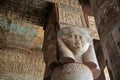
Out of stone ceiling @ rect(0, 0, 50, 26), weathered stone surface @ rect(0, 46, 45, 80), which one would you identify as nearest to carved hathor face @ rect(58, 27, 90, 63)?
stone ceiling @ rect(0, 0, 50, 26)

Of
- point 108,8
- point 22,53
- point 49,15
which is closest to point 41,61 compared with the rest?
point 22,53

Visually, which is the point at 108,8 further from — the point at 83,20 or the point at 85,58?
the point at 83,20

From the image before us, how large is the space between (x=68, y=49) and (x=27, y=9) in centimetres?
145

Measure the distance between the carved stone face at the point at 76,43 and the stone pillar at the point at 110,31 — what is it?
7.46 ft

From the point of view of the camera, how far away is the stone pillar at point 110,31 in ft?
4.57

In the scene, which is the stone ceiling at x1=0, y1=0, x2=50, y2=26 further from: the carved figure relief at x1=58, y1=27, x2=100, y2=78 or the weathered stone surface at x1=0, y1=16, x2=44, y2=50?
the weathered stone surface at x1=0, y1=16, x2=44, y2=50

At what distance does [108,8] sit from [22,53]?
5354 millimetres

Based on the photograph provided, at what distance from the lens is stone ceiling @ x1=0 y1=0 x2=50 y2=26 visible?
494 cm

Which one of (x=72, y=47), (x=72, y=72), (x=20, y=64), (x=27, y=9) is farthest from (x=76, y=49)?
(x=20, y=64)

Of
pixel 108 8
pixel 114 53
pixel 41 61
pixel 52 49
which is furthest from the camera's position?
pixel 41 61

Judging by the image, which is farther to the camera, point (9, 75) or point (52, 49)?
point (9, 75)

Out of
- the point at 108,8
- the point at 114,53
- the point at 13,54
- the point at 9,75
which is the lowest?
the point at 9,75

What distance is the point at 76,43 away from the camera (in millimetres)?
4031

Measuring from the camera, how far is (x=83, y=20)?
480 centimetres
